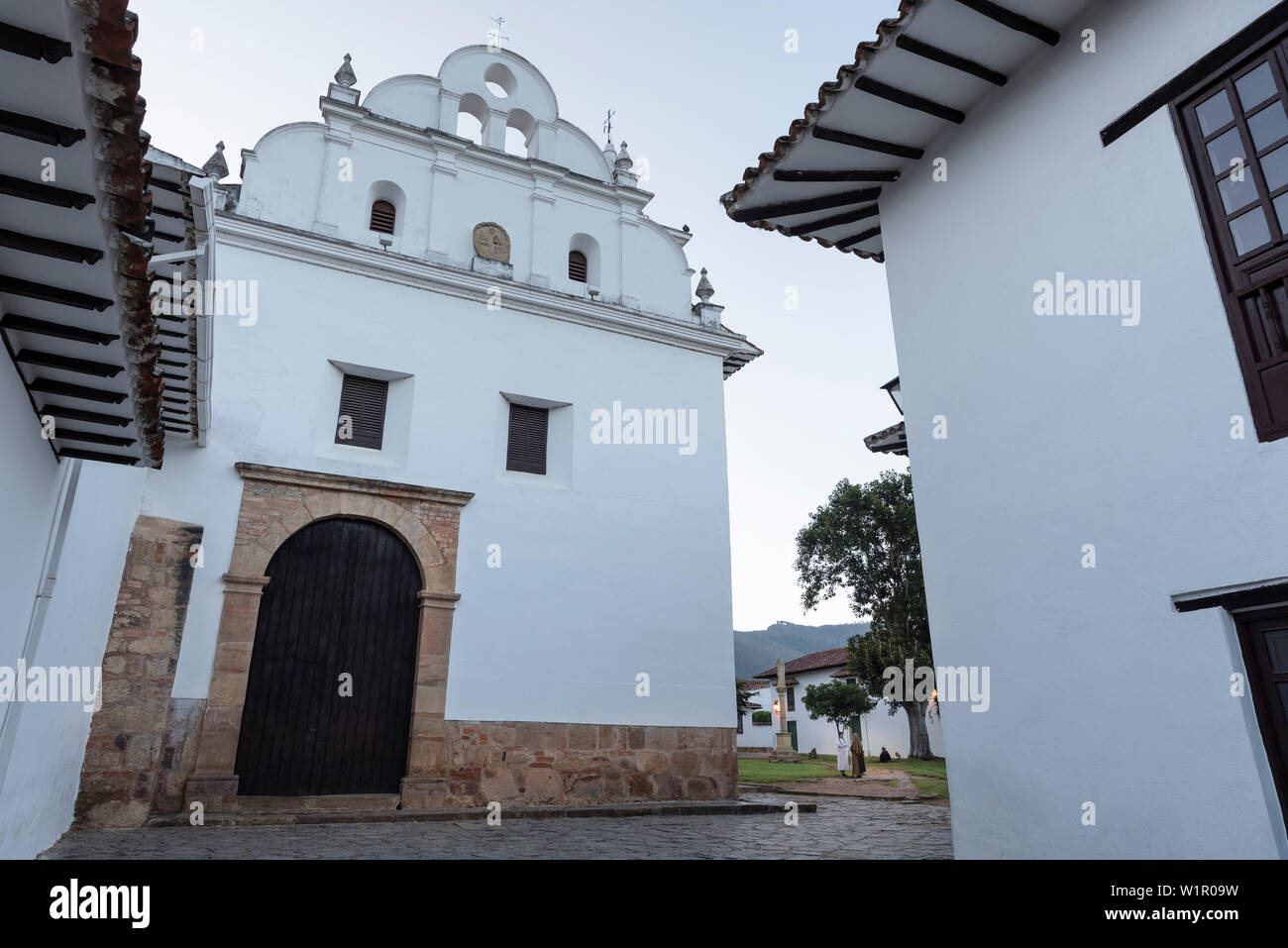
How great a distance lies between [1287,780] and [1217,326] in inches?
80.1

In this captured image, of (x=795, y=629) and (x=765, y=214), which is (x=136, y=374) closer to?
(x=765, y=214)

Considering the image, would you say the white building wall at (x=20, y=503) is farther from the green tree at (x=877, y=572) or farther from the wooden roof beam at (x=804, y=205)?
the green tree at (x=877, y=572)

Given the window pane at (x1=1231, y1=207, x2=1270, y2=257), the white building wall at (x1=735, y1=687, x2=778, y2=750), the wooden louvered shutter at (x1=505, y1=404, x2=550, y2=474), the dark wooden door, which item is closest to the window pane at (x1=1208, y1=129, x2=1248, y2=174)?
the window pane at (x1=1231, y1=207, x2=1270, y2=257)

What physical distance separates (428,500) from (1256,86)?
8.20 m

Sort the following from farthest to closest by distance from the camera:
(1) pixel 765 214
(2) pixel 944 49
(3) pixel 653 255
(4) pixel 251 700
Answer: (3) pixel 653 255, (4) pixel 251 700, (1) pixel 765 214, (2) pixel 944 49

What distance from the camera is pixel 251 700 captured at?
8320 mm

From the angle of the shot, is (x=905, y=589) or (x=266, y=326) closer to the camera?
(x=266, y=326)

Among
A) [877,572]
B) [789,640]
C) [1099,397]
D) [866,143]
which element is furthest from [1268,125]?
[789,640]

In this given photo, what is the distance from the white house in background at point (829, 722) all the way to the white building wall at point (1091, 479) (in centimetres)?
2285

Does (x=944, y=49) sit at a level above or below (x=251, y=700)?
above

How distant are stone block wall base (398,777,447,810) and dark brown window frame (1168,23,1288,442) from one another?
797cm

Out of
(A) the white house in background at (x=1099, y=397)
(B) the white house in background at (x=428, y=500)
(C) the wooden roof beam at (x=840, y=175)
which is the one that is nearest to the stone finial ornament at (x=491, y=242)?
(B) the white house in background at (x=428, y=500)

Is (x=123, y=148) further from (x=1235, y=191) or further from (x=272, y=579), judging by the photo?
(x=272, y=579)
